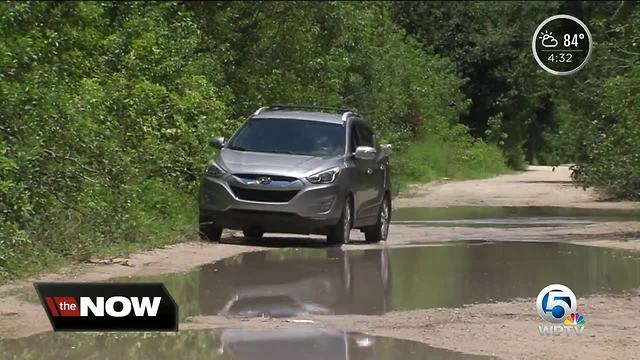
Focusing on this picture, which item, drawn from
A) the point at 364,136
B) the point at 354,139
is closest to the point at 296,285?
the point at 354,139

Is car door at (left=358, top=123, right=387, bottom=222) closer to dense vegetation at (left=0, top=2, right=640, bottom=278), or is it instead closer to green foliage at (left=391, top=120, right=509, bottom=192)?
dense vegetation at (left=0, top=2, right=640, bottom=278)

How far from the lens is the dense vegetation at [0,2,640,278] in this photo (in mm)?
12797

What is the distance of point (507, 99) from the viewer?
5150cm

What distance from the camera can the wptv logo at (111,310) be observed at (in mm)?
8594

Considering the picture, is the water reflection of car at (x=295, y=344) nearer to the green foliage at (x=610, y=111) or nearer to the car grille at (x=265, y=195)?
the car grille at (x=265, y=195)

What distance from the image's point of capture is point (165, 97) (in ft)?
58.1

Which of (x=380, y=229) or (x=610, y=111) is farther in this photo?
(x=610, y=111)

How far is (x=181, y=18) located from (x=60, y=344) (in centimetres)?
1395

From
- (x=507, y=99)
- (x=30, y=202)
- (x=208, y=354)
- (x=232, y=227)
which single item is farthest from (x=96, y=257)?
(x=507, y=99)

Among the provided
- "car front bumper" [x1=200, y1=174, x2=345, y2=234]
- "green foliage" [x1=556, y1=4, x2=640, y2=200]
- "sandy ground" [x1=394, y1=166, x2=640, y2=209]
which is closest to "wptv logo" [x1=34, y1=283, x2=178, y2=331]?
"car front bumper" [x1=200, y1=174, x2=345, y2=234]

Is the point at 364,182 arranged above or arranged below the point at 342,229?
above

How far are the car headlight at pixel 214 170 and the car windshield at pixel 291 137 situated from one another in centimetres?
Answer: 68
